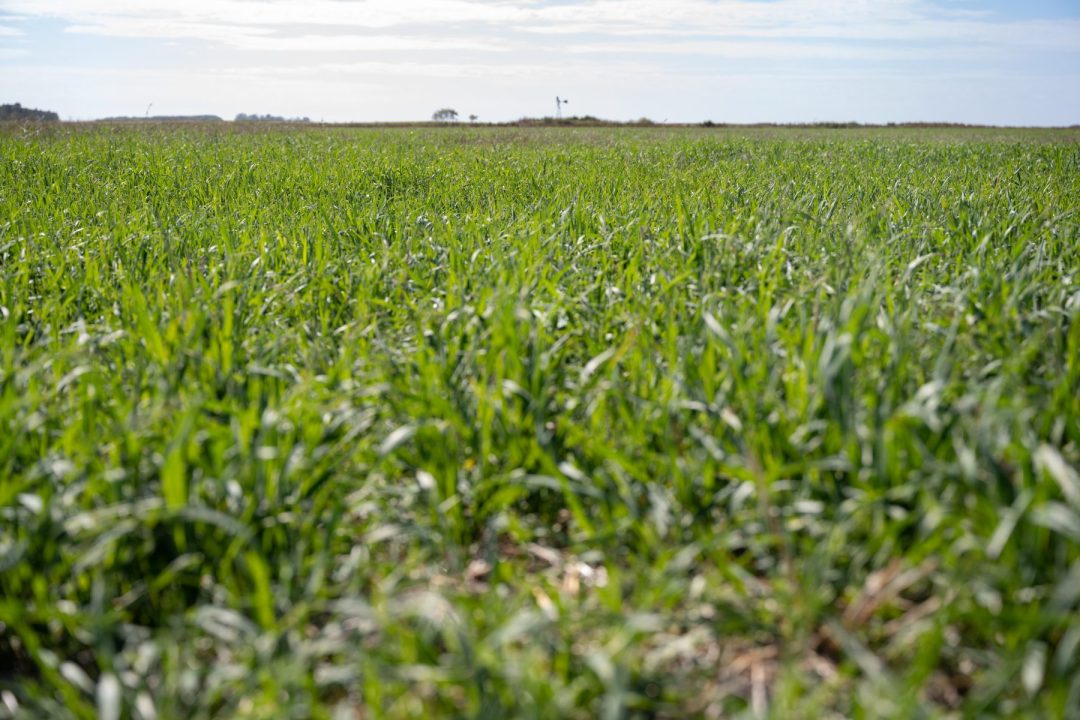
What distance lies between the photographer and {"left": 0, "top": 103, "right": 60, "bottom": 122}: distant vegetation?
2936 centimetres

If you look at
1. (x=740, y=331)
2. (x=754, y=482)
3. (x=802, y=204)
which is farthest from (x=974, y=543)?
(x=802, y=204)

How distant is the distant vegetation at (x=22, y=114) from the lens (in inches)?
1156

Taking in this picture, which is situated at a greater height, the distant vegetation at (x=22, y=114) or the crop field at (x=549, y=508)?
the distant vegetation at (x=22, y=114)

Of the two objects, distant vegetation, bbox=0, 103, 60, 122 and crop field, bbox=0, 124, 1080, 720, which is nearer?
crop field, bbox=0, 124, 1080, 720

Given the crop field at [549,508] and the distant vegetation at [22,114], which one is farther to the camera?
the distant vegetation at [22,114]

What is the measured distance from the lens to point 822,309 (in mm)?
3498

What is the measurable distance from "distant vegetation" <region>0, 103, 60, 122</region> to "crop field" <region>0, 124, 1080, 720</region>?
2953 centimetres

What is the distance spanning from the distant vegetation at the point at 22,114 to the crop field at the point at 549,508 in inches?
1162

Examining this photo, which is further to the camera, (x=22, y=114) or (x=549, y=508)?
(x=22, y=114)

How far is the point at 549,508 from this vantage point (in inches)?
97.7

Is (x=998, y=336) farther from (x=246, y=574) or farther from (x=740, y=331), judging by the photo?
(x=246, y=574)

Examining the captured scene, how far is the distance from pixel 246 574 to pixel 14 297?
301 cm

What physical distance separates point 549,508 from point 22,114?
37.9m

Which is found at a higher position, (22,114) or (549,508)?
(22,114)
